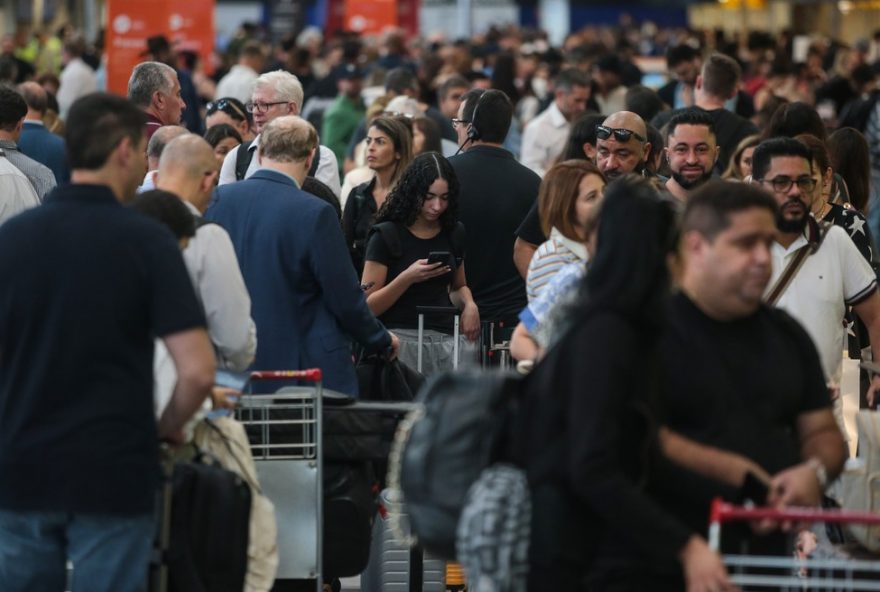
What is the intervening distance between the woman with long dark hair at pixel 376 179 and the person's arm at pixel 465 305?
759 mm

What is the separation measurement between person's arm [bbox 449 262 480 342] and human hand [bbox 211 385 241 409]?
2.70 metres

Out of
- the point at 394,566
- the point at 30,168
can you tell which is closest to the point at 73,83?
the point at 30,168

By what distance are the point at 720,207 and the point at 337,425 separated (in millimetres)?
2070

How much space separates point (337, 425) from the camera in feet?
20.4

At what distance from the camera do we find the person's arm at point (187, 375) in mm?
4863

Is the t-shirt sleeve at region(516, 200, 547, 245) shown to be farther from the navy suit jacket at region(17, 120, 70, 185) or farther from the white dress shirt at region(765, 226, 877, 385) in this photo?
the navy suit jacket at region(17, 120, 70, 185)

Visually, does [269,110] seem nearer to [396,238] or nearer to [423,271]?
[396,238]

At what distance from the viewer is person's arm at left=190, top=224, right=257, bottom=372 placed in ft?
19.4

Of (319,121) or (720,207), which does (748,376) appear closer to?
(720,207)

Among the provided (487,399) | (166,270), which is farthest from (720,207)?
(166,270)

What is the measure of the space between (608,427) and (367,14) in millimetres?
23292

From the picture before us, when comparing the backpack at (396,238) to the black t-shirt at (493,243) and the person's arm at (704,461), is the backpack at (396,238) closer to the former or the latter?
the black t-shirt at (493,243)

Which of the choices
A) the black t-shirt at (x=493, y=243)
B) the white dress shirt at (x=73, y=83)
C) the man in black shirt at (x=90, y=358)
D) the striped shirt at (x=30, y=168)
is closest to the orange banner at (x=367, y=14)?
the white dress shirt at (x=73, y=83)

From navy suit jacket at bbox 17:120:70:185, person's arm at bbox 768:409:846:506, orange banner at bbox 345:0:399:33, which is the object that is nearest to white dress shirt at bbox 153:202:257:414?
person's arm at bbox 768:409:846:506
